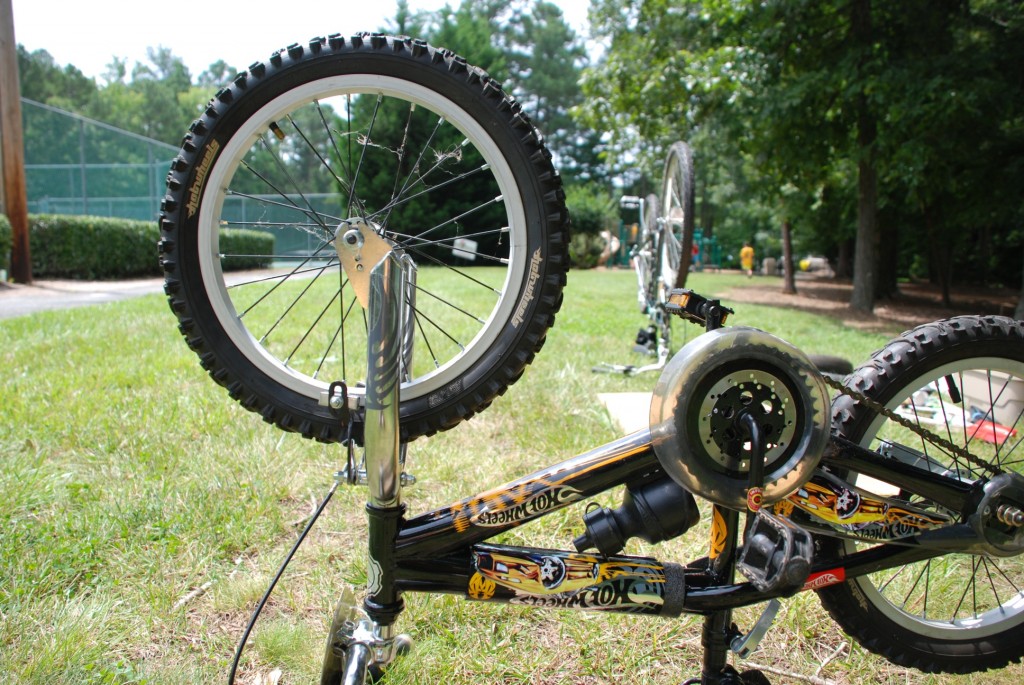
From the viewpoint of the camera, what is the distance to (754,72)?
36.8ft

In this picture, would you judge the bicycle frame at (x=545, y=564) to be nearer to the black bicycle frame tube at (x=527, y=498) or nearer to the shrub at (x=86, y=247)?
the black bicycle frame tube at (x=527, y=498)

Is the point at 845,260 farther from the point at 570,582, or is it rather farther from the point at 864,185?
the point at 570,582

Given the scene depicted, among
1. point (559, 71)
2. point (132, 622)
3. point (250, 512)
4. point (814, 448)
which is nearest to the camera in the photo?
point (814, 448)

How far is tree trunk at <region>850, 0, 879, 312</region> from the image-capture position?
1061cm

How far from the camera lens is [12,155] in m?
10.8

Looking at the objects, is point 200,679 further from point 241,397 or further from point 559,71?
point 559,71

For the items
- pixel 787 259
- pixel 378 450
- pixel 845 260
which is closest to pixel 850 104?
pixel 787 259

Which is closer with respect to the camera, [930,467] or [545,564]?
[545,564]

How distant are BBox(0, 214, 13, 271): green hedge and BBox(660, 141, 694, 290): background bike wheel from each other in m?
10.5

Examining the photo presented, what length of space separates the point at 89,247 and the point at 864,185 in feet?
48.9

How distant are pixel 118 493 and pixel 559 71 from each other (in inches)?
2035

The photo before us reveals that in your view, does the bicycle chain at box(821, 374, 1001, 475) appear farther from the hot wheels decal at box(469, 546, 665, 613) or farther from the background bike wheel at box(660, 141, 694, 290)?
the background bike wheel at box(660, 141, 694, 290)

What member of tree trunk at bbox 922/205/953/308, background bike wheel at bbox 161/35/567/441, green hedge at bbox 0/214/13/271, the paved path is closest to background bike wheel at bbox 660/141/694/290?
background bike wheel at bbox 161/35/567/441

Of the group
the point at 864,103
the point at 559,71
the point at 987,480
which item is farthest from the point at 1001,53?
the point at 559,71
